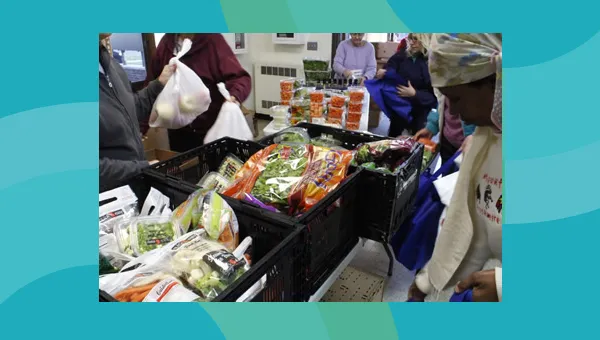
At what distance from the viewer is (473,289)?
2.57ft

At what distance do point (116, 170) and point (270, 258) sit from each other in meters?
0.65

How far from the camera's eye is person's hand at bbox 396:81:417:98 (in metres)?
2.48

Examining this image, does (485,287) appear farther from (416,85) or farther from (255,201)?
(416,85)

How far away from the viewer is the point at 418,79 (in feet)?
8.15

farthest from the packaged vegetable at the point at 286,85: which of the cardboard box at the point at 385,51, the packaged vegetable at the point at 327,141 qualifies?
the cardboard box at the point at 385,51

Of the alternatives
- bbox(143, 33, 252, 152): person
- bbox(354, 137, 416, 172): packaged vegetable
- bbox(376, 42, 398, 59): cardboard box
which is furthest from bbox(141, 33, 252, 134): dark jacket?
bbox(376, 42, 398, 59): cardboard box

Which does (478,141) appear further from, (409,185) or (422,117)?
(422,117)

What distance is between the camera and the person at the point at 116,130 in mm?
1034

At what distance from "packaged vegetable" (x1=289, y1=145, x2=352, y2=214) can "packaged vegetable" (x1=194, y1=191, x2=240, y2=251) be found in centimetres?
18

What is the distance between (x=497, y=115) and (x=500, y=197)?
215 mm

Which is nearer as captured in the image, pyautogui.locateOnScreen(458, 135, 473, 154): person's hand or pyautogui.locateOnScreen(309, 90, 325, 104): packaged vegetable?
pyautogui.locateOnScreen(458, 135, 473, 154): person's hand

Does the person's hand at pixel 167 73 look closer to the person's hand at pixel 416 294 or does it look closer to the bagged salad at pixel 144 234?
the bagged salad at pixel 144 234

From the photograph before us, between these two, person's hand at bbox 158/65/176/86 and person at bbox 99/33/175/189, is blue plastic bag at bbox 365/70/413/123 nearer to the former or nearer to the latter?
person's hand at bbox 158/65/176/86

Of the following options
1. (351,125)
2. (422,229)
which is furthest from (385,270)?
(351,125)
